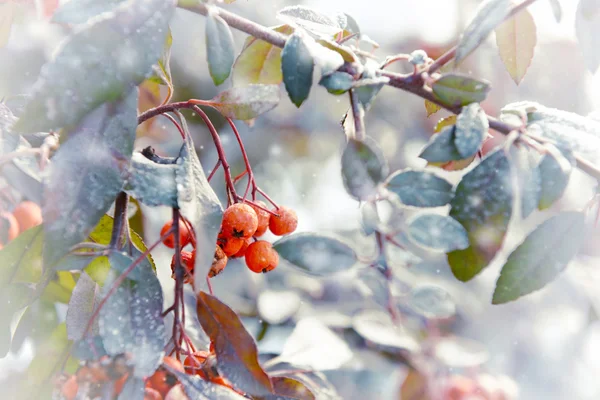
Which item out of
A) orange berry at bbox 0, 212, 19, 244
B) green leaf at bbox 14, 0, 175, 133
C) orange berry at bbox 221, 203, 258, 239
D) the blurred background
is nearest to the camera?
green leaf at bbox 14, 0, 175, 133

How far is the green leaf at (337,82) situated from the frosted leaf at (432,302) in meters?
0.14

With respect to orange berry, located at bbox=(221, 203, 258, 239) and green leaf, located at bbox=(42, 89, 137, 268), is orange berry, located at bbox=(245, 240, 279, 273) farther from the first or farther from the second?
green leaf, located at bbox=(42, 89, 137, 268)

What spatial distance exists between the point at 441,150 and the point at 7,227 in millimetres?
420

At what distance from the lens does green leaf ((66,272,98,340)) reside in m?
0.39

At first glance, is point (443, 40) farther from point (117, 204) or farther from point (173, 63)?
point (117, 204)

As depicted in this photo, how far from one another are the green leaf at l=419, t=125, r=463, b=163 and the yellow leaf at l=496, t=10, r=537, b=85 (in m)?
0.18

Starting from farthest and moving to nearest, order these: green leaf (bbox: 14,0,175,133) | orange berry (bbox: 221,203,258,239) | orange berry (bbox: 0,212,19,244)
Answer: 1. orange berry (bbox: 0,212,19,244)
2. orange berry (bbox: 221,203,258,239)
3. green leaf (bbox: 14,0,175,133)

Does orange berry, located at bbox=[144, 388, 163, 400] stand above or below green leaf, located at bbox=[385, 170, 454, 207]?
Answer: below

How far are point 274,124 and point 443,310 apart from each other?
107 cm

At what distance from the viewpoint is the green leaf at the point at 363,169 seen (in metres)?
0.30

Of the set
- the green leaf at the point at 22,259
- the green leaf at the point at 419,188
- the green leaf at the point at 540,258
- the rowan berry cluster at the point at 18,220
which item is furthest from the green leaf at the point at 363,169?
the rowan berry cluster at the point at 18,220

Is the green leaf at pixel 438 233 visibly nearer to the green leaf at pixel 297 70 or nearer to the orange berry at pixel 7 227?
the green leaf at pixel 297 70

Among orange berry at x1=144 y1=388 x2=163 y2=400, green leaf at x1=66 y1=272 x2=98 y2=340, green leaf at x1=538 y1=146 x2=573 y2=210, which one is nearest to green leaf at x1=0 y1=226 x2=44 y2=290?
green leaf at x1=66 y1=272 x2=98 y2=340

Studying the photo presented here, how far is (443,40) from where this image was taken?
1.35 m
